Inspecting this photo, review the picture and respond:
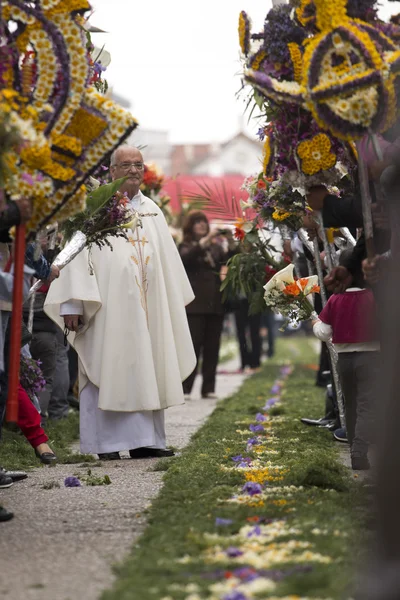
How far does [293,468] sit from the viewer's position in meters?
6.95

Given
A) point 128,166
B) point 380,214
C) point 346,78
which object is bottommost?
point 380,214

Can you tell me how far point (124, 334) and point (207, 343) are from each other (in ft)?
21.8

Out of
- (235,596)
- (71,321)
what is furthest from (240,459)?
(235,596)

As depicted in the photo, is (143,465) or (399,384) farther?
(143,465)

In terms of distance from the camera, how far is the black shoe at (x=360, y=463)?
709cm

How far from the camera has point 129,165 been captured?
8.73 m

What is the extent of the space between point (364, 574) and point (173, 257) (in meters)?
5.22

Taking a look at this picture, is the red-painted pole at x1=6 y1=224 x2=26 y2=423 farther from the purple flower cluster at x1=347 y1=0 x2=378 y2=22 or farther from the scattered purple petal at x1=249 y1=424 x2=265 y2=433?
the scattered purple petal at x1=249 y1=424 x2=265 y2=433

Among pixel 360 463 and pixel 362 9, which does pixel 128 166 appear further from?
pixel 362 9

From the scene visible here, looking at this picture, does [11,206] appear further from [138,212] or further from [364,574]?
[138,212]

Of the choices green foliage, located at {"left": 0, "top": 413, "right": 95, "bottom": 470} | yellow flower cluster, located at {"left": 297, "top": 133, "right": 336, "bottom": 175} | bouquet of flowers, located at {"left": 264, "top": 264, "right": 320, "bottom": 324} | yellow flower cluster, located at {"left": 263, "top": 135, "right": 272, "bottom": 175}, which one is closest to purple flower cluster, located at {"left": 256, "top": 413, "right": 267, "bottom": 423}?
green foliage, located at {"left": 0, "top": 413, "right": 95, "bottom": 470}

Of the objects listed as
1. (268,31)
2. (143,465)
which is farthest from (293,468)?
(268,31)

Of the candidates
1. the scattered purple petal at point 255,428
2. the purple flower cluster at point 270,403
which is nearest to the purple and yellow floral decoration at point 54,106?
the scattered purple petal at point 255,428

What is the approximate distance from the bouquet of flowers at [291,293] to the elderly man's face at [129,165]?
4.26 feet
